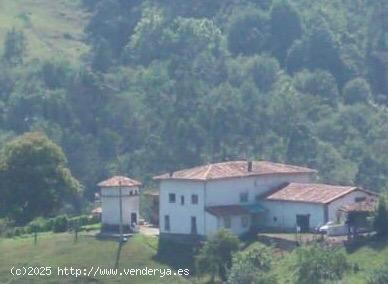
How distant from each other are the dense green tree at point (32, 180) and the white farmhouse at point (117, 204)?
17.6 feet

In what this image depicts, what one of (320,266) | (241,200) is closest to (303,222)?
(241,200)

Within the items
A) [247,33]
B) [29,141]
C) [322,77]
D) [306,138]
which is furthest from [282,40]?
[29,141]

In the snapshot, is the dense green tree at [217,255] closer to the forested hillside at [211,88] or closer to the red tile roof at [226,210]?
the red tile roof at [226,210]

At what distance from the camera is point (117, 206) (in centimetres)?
7469

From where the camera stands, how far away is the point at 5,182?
80688 millimetres

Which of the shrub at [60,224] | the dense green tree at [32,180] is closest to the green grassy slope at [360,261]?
the shrub at [60,224]

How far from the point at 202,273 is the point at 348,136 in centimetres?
5069

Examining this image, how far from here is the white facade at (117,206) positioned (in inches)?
2938

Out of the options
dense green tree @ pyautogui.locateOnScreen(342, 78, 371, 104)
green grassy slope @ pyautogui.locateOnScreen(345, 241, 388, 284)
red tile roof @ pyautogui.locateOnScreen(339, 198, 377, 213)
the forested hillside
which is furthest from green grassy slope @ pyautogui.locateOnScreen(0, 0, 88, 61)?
green grassy slope @ pyautogui.locateOnScreen(345, 241, 388, 284)

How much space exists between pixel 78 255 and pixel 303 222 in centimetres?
838

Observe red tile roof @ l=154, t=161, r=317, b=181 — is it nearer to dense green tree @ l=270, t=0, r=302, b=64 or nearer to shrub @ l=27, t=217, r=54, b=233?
shrub @ l=27, t=217, r=54, b=233

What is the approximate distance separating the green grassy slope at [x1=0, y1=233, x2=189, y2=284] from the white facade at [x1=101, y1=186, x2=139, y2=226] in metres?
1.86

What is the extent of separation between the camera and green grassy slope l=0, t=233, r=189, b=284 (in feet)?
219

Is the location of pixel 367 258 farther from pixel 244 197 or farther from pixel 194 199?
pixel 194 199
